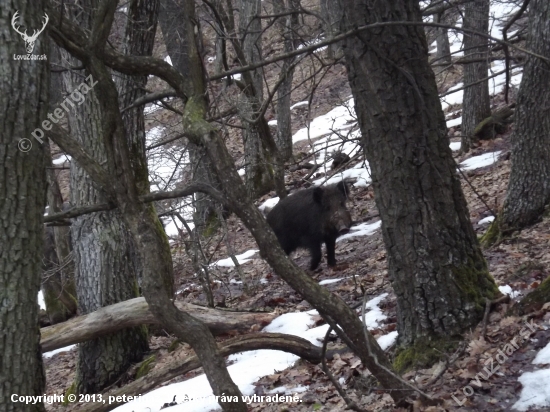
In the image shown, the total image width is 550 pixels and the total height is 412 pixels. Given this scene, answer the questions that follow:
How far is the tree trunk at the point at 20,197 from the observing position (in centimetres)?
345

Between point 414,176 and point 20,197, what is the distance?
300 cm

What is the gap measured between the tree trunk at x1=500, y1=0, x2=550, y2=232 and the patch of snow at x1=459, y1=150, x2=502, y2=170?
17.5ft

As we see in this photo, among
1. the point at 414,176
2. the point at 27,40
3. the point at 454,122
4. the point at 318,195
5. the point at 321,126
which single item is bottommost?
the point at 318,195

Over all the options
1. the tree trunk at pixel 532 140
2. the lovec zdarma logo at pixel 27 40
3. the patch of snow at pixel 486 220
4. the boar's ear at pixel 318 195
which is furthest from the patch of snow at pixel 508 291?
the boar's ear at pixel 318 195

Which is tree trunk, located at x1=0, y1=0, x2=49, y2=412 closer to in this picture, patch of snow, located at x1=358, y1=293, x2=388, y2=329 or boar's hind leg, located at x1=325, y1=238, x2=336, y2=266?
patch of snow, located at x1=358, y1=293, x2=388, y2=329

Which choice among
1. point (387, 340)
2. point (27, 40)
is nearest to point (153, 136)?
point (387, 340)

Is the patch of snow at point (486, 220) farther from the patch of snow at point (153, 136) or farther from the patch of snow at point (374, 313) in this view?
the patch of snow at point (153, 136)

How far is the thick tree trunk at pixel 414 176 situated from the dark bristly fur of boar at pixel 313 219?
5.70m

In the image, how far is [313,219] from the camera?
11.2m

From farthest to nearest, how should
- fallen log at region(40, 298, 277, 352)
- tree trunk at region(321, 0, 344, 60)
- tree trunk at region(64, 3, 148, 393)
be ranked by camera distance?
tree trunk at region(64, 3, 148, 393) → fallen log at region(40, 298, 277, 352) → tree trunk at region(321, 0, 344, 60)

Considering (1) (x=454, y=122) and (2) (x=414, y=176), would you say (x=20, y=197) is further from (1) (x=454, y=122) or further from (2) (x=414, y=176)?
(1) (x=454, y=122)

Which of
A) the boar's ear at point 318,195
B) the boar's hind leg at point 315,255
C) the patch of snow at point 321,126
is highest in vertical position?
the patch of snow at point 321,126

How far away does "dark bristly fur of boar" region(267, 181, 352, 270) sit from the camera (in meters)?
11.1

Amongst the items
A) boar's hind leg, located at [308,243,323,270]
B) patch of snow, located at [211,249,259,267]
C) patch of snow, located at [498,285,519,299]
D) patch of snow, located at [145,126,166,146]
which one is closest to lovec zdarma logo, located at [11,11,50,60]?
patch of snow, located at [498,285,519,299]
